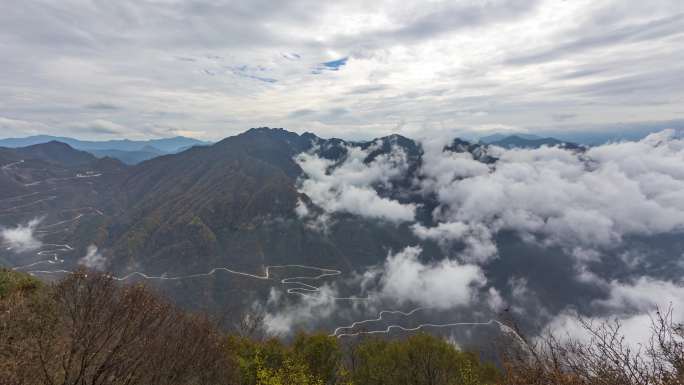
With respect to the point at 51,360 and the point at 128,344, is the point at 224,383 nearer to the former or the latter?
the point at 128,344

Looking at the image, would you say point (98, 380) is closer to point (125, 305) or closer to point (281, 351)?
point (125, 305)

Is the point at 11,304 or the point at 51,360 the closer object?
the point at 51,360

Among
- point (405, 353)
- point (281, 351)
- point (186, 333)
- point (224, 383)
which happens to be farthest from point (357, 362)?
point (186, 333)

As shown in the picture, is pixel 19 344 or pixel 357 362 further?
pixel 357 362

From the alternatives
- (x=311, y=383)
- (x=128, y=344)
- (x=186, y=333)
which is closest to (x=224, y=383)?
(x=186, y=333)

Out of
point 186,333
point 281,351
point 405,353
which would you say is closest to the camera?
point 186,333

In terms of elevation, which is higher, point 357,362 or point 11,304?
point 11,304

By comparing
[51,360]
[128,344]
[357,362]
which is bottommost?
[357,362]

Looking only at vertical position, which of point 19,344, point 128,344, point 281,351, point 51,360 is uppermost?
Result: point 19,344

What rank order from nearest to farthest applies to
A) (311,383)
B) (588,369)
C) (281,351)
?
(588,369), (311,383), (281,351)
